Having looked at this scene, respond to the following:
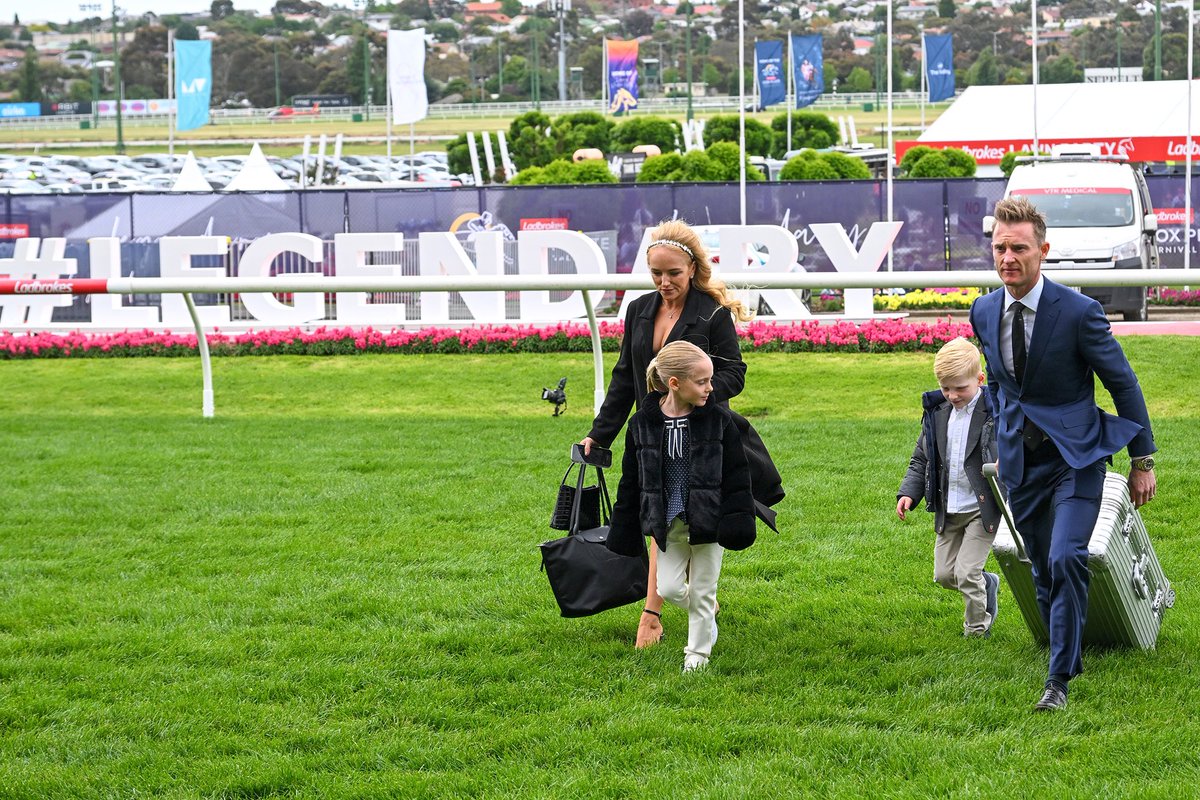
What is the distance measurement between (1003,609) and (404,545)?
291cm

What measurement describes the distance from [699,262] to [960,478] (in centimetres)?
125

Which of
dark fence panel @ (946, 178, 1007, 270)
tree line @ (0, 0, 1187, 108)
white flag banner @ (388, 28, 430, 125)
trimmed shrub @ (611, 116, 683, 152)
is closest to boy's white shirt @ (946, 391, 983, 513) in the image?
dark fence panel @ (946, 178, 1007, 270)

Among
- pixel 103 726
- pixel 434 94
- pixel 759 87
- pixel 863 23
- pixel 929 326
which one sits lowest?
pixel 103 726

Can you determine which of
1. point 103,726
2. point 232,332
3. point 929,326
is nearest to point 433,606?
point 103,726

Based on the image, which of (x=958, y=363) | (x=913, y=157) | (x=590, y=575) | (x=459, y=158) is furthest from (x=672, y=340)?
(x=459, y=158)

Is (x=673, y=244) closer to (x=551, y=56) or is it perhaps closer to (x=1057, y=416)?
(x=1057, y=416)

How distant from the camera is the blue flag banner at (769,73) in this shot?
38166 mm

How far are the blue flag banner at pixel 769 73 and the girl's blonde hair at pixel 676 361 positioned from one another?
111 ft

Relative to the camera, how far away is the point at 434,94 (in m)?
123

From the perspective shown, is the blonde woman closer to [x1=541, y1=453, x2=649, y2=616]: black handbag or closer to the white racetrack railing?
[x1=541, y1=453, x2=649, y2=616]: black handbag

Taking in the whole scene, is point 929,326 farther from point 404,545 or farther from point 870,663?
point 870,663

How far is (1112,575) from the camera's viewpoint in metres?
4.66

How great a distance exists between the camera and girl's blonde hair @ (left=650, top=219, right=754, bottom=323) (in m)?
5.25

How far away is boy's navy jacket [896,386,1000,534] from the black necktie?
52 centimetres
